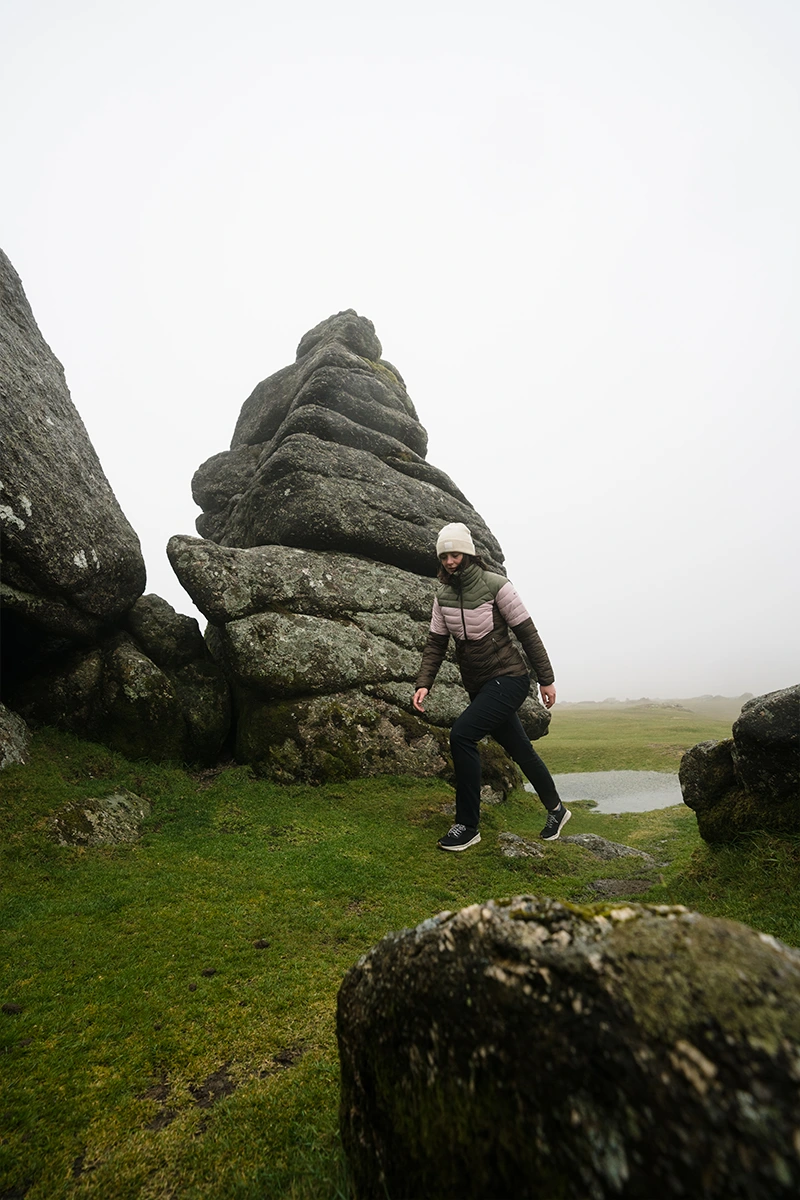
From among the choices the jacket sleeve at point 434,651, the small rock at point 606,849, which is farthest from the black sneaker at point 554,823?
the jacket sleeve at point 434,651

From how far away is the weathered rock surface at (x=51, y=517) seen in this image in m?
14.4

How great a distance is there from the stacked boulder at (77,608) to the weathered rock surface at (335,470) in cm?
613

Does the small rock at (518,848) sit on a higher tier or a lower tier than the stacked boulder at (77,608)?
lower

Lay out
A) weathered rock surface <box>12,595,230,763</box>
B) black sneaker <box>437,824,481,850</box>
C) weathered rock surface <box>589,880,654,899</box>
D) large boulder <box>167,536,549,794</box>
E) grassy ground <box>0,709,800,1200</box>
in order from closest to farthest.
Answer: grassy ground <box>0,709,800,1200</box> → weathered rock surface <box>589,880,654,899</box> → black sneaker <box>437,824,481,850</box> → weathered rock surface <box>12,595,230,763</box> → large boulder <box>167,536,549,794</box>

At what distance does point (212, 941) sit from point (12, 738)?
857cm

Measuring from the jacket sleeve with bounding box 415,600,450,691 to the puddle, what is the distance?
10.7 m

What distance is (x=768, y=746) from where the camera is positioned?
26.6 feet

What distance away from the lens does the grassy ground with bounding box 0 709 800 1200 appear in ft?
14.6

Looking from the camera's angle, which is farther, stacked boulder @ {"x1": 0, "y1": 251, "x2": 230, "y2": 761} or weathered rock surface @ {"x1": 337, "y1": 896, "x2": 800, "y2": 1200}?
stacked boulder @ {"x1": 0, "y1": 251, "x2": 230, "y2": 761}

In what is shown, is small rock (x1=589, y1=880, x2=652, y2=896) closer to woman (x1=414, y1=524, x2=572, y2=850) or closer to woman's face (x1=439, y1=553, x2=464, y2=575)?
woman (x1=414, y1=524, x2=572, y2=850)

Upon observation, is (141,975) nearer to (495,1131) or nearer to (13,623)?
(495,1131)

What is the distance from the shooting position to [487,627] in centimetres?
1214

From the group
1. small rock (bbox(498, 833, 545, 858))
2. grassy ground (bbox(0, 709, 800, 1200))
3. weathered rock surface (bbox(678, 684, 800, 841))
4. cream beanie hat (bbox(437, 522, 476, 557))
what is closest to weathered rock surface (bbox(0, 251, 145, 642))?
grassy ground (bbox(0, 709, 800, 1200))

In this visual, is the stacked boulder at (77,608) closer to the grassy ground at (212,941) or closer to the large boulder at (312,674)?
the grassy ground at (212,941)
